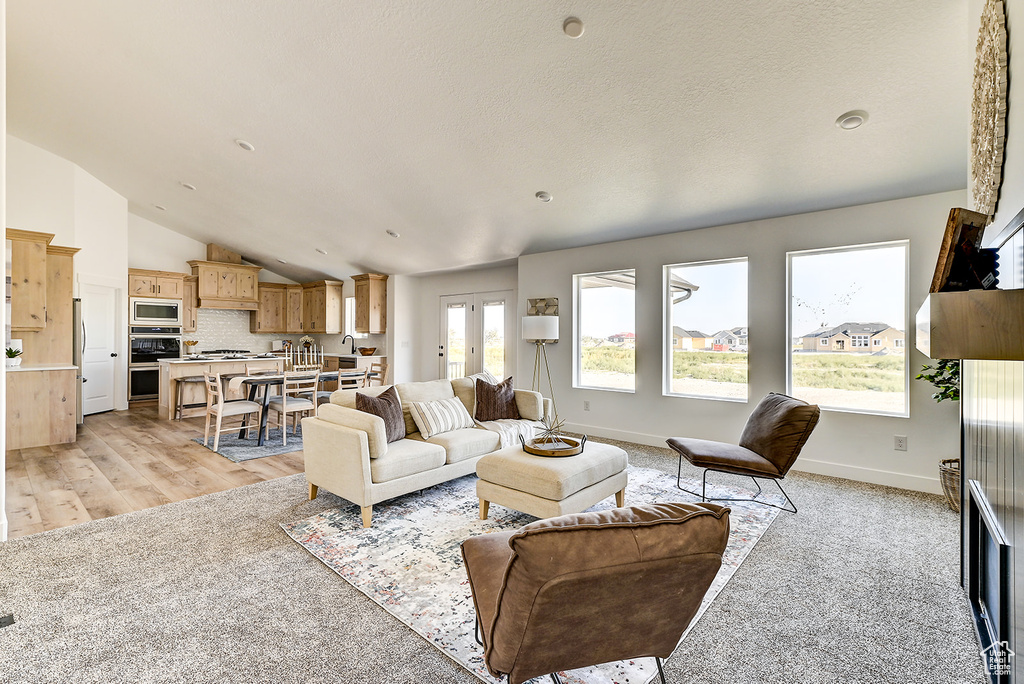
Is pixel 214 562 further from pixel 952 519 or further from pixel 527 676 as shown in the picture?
pixel 952 519

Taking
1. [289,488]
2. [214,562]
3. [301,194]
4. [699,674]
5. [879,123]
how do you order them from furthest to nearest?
[301,194], [289,488], [879,123], [214,562], [699,674]

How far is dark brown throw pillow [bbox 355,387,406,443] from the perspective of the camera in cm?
332

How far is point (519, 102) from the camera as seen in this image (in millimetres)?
3328

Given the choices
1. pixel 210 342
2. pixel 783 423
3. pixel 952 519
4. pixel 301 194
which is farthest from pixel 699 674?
pixel 210 342

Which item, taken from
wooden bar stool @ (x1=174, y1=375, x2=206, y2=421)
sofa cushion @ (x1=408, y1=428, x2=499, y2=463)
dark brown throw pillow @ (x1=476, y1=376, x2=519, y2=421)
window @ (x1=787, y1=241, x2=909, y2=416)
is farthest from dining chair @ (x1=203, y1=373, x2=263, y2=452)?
window @ (x1=787, y1=241, x2=909, y2=416)

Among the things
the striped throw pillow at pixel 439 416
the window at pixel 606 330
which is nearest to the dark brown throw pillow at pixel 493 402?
the striped throw pillow at pixel 439 416

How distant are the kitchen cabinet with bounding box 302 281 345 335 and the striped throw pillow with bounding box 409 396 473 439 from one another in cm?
629

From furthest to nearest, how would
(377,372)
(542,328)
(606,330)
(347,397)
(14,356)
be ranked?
(377,372) < (606,330) < (542,328) < (14,356) < (347,397)

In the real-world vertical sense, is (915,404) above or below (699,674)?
above

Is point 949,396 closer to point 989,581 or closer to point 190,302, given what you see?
point 989,581

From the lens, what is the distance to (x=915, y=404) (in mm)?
3705

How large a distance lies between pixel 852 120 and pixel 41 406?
25.2ft

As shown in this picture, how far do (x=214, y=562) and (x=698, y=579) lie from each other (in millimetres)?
2472

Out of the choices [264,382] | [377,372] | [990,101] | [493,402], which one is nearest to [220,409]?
[264,382]
